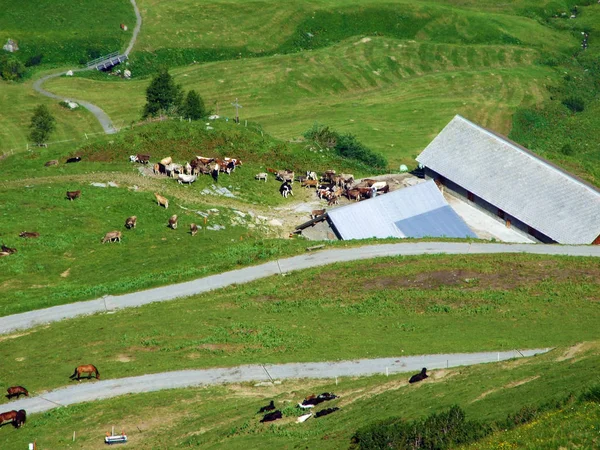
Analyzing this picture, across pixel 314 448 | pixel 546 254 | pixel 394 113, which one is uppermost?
pixel 314 448

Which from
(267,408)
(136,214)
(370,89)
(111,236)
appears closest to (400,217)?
(136,214)

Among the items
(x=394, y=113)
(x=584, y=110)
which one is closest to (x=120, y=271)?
(x=394, y=113)

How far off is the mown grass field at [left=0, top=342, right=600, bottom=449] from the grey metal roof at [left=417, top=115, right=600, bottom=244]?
116 feet

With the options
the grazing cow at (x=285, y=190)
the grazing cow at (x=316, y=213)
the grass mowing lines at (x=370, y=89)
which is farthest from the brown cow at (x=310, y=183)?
the grass mowing lines at (x=370, y=89)

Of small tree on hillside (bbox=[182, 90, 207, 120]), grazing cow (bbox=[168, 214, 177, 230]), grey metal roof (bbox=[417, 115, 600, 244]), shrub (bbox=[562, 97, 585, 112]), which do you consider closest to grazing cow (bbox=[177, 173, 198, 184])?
grazing cow (bbox=[168, 214, 177, 230])

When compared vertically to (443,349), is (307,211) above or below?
below

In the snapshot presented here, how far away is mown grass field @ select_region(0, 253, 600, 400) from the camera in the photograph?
6266 cm

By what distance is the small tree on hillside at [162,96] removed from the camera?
115 metres

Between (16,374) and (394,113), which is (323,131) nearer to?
(394,113)

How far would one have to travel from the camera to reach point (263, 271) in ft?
256

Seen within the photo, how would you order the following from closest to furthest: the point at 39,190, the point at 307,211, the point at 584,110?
the point at 39,190 < the point at 307,211 < the point at 584,110

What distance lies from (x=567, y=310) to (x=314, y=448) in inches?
1232

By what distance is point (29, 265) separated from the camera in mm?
76188

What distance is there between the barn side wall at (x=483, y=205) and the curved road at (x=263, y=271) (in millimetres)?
7491
